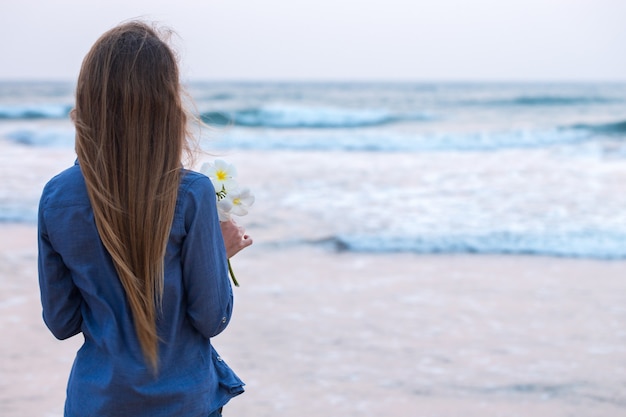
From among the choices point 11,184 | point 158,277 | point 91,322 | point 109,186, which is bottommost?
point 11,184

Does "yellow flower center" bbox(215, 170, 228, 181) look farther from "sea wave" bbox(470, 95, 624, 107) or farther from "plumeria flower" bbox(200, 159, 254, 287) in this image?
"sea wave" bbox(470, 95, 624, 107)

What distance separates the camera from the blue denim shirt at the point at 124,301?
1.40 meters

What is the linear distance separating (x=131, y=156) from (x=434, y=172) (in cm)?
1090

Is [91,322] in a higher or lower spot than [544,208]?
higher

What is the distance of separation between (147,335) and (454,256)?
5.18 meters

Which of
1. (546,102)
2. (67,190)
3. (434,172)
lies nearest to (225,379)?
(67,190)

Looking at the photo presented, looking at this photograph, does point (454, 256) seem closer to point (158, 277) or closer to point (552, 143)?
point (158, 277)

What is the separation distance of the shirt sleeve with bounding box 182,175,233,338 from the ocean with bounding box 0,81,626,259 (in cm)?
22

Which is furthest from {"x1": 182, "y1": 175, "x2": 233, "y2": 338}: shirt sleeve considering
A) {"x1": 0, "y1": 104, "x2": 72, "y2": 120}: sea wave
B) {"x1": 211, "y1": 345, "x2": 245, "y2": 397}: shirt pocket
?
{"x1": 0, "y1": 104, "x2": 72, "y2": 120}: sea wave

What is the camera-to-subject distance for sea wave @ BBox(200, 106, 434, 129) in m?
23.4

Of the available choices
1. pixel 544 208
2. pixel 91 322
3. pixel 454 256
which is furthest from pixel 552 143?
pixel 91 322

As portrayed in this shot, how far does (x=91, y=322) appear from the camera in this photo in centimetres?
148

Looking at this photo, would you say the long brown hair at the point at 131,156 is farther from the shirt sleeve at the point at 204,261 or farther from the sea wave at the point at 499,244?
the sea wave at the point at 499,244

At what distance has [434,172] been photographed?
12016 millimetres
